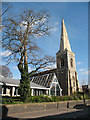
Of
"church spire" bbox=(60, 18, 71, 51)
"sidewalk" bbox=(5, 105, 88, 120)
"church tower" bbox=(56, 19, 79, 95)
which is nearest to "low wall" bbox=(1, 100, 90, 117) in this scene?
"sidewalk" bbox=(5, 105, 88, 120)

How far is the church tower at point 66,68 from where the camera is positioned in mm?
44838

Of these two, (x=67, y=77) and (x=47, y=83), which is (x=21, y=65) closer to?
(x=47, y=83)

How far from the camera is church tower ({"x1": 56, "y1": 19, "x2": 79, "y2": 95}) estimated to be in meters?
44.8

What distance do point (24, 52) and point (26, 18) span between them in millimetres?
4611

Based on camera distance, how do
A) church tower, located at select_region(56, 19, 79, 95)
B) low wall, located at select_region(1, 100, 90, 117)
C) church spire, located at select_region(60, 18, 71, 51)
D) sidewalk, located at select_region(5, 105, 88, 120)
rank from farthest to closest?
church spire, located at select_region(60, 18, 71, 51) → church tower, located at select_region(56, 19, 79, 95) → low wall, located at select_region(1, 100, 90, 117) → sidewalk, located at select_region(5, 105, 88, 120)

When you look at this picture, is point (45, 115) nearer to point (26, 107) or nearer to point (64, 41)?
point (26, 107)

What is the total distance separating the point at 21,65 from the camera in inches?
607

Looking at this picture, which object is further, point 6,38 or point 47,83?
point 47,83

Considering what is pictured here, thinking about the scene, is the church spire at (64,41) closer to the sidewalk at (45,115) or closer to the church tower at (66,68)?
the church tower at (66,68)

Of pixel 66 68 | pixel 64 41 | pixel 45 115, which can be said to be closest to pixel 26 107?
pixel 45 115

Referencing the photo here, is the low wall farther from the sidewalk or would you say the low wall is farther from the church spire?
the church spire

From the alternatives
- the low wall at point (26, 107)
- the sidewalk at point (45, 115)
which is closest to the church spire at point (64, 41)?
the low wall at point (26, 107)

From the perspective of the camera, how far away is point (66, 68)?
155 feet

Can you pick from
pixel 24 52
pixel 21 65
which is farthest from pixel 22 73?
pixel 24 52
